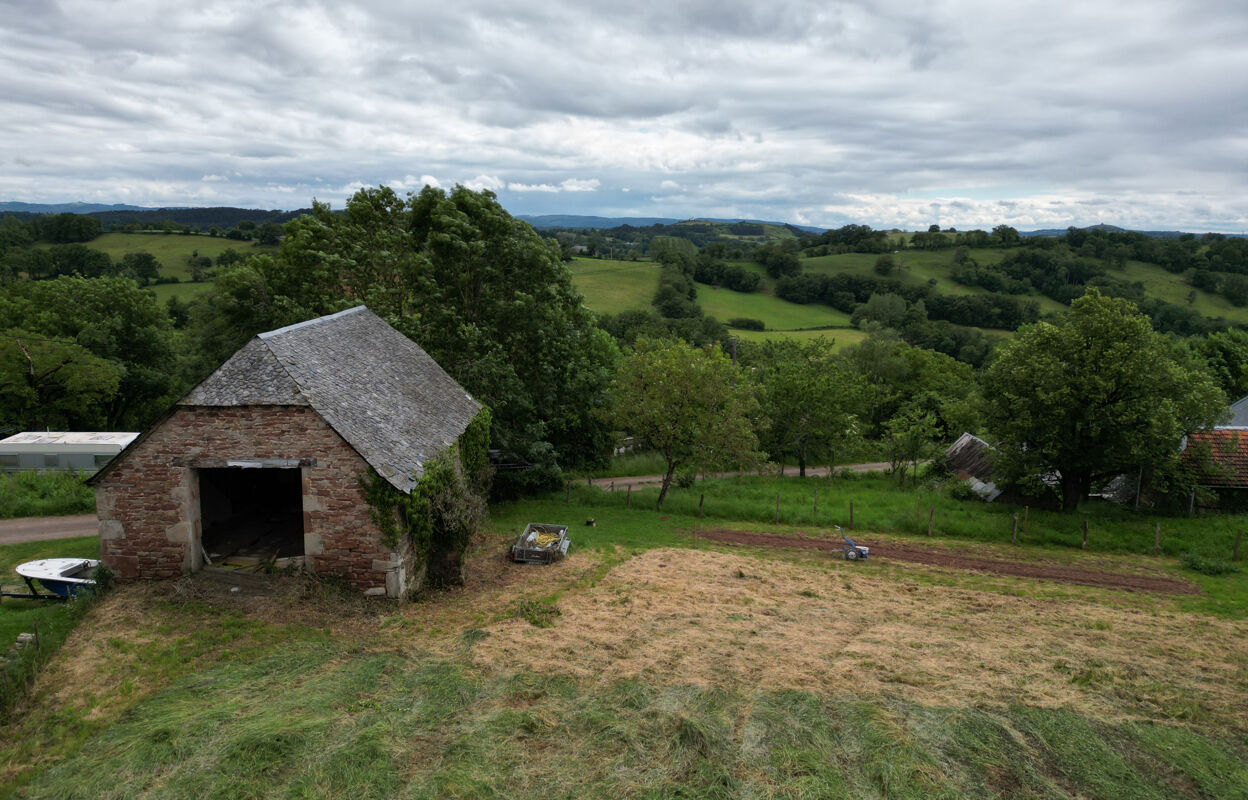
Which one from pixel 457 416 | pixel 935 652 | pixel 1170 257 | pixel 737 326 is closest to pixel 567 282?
pixel 457 416

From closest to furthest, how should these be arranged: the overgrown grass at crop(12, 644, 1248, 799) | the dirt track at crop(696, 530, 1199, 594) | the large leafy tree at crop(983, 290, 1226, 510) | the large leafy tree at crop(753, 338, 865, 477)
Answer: the overgrown grass at crop(12, 644, 1248, 799)
the dirt track at crop(696, 530, 1199, 594)
the large leafy tree at crop(983, 290, 1226, 510)
the large leafy tree at crop(753, 338, 865, 477)

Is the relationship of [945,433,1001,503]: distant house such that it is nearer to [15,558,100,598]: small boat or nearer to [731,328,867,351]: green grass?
[15,558,100,598]: small boat

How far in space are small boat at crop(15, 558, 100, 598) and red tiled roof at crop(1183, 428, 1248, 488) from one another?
37327 mm

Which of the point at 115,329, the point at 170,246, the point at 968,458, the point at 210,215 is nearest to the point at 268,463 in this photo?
the point at 968,458

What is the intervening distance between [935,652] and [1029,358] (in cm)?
1747

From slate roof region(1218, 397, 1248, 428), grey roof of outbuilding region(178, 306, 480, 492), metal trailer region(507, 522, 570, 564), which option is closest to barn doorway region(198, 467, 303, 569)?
grey roof of outbuilding region(178, 306, 480, 492)

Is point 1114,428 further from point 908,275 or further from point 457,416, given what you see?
point 908,275

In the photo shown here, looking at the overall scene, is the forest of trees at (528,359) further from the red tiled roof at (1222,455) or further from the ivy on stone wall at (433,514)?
the ivy on stone wall at (433,514)

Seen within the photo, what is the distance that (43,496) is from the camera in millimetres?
24891

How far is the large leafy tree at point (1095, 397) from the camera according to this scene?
2453cm

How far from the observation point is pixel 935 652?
13836 mm

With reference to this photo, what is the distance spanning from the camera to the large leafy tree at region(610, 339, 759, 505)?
90.4 ft

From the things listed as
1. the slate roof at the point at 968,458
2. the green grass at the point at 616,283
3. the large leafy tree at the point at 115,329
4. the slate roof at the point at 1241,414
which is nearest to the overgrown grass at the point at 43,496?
the large leafy tree at the point at 115,329

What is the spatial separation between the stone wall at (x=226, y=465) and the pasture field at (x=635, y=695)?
2.60ft
